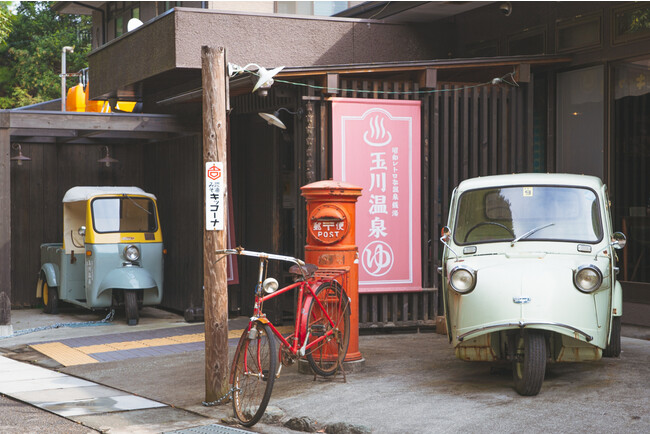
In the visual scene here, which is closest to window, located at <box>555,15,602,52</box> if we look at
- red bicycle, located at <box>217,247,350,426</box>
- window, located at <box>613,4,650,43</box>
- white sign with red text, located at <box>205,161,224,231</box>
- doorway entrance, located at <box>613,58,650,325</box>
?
window, located at <box>613,4,650,43</box>

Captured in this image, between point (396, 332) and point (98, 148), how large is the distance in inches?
315

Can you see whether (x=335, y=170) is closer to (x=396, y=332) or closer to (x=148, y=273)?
(x=396, y=332)

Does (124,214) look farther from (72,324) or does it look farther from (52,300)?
(52,300)

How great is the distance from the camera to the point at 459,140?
38.5 ft

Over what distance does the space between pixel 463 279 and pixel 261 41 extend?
7.43m

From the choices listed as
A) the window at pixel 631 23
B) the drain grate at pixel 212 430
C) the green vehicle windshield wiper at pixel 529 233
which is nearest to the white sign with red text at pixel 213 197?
the drain grate at pixel 212 430

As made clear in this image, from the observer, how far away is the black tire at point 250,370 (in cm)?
699

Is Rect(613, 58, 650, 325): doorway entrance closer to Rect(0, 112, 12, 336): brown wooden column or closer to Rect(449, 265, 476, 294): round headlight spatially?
Rect(449, 265, 476, 294): round headlight

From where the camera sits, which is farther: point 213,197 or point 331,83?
point 331,83

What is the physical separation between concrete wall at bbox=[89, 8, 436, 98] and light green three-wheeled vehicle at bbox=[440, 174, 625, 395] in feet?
19.7

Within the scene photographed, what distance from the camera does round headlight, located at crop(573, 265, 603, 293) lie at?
718 cm

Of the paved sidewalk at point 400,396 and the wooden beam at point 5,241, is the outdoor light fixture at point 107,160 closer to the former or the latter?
the wooden beam at point 5,241

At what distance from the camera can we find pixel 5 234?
12398 mm

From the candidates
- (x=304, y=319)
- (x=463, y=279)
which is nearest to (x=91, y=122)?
(x=304, y=319)
